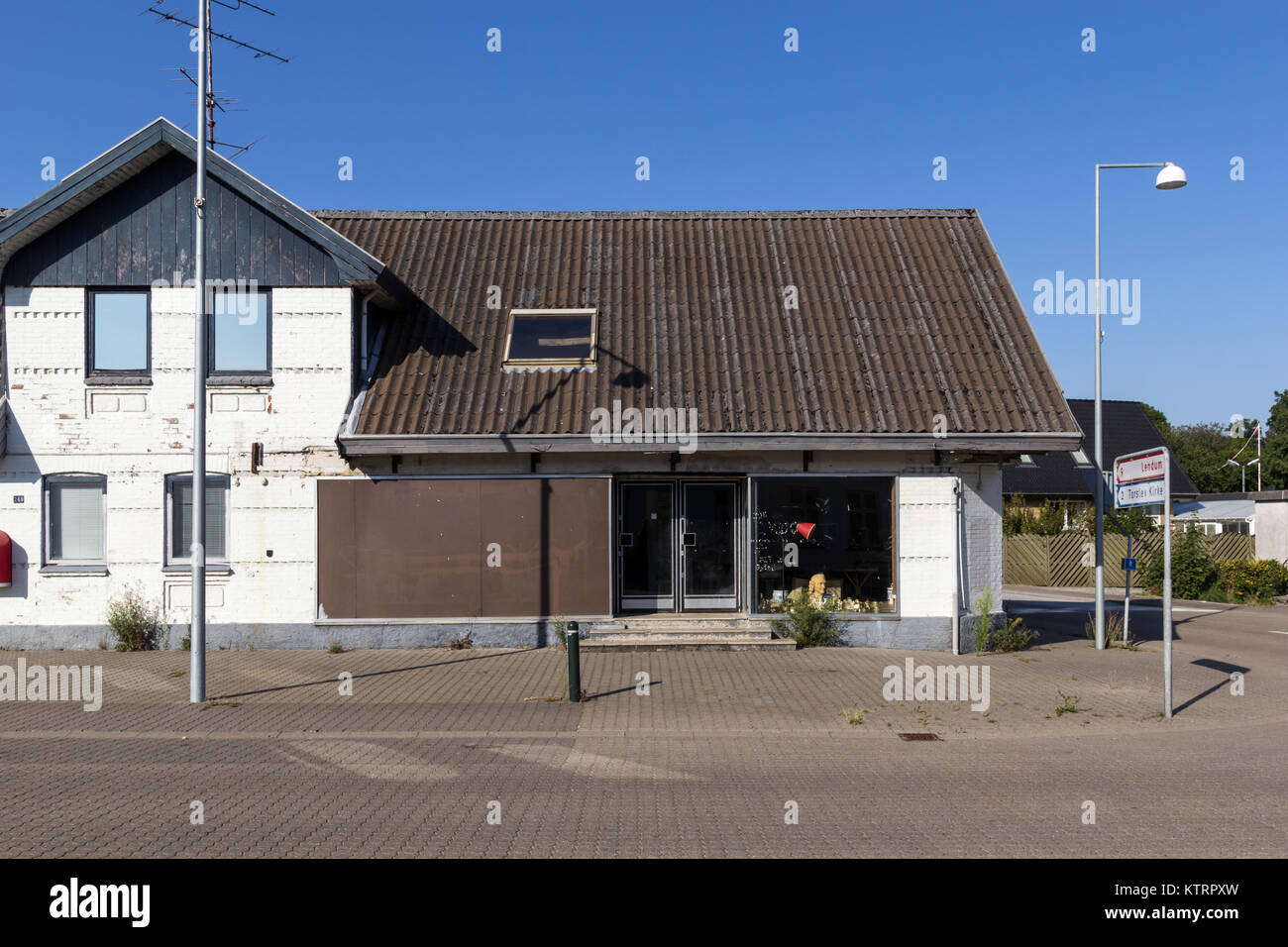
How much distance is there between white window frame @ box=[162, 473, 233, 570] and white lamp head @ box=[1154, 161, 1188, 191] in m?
15.0

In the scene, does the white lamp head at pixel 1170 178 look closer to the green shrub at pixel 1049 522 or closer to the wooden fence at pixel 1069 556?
the wooden fence at pixel 1069 556

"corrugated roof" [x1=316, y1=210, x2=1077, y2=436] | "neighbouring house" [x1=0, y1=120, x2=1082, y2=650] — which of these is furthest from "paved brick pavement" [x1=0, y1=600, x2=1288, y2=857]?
"corrugated roof" [x1=316, y1=210, x2=1077, y2=436]

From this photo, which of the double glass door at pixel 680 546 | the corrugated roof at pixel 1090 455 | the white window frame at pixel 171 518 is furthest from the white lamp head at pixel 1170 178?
the corrugated roof at pixel 1090 455

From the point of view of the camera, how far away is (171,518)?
1486cm

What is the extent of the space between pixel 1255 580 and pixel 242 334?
24270mm

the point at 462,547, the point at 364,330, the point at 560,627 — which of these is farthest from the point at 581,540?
the point at 364,330

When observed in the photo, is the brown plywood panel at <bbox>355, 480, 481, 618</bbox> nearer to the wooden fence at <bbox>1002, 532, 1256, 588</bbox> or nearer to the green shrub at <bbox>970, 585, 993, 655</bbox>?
the green shrub at <bbox>970, 585, 993, 655</bbox>

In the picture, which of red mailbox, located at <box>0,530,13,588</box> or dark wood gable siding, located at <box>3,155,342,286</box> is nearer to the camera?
red mailbox, located at <box>0,530,13,588</box>

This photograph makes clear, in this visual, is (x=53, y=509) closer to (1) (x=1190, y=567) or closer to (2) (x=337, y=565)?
(2) (x=337, y=565)

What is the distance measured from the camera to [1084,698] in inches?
459

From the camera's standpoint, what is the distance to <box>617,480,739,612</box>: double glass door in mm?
15578

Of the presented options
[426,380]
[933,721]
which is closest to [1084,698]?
[933,721]
